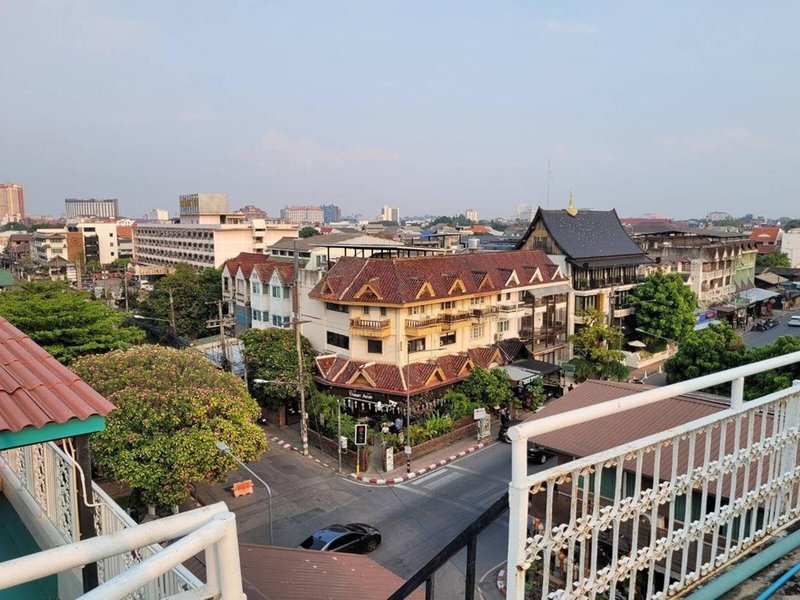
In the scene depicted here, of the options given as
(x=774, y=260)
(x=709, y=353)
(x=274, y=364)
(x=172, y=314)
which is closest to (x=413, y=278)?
(x=274, y=364)

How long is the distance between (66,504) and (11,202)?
703 ft

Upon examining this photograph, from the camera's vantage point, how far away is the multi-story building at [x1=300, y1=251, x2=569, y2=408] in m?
24.5

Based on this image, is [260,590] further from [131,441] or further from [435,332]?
[435,332]

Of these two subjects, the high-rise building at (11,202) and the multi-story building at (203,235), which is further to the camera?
the high-rise building at (11,202)

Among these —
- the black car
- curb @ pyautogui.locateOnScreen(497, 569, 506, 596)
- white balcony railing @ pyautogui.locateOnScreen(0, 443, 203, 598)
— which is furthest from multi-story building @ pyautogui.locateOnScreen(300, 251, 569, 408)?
white balcony railing @ pyautogui.locateOnScreen(0, 443, 203, 598)

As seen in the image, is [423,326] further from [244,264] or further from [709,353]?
[244,264]

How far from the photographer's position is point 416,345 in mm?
25375

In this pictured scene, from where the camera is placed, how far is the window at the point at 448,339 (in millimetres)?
26353

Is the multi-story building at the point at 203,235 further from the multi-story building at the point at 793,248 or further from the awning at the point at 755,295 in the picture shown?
the multi-story building at the point at 793,248

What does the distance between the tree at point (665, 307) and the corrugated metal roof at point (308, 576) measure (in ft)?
96.6

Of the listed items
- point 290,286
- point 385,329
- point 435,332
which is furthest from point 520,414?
point 290,286

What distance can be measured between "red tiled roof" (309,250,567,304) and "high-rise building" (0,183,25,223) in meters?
188

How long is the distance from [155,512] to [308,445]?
707 centimetres

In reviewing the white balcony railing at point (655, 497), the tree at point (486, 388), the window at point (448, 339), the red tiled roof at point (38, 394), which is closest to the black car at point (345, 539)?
the tree at point (486, 388)
